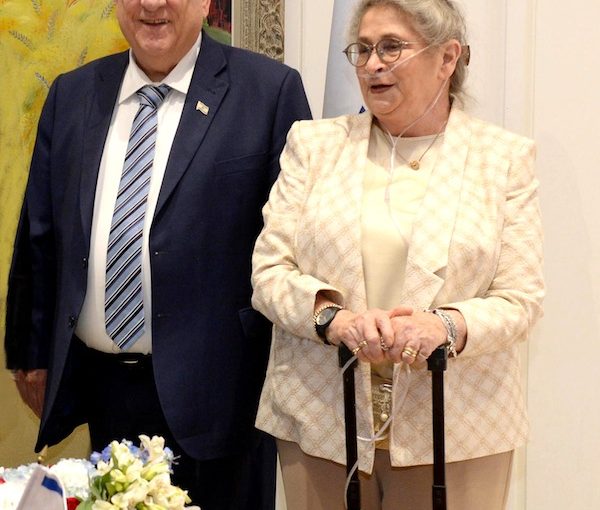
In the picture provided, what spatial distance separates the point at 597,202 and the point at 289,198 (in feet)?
4.02

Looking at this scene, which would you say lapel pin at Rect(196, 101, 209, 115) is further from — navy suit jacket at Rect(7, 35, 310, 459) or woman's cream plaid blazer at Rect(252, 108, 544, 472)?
woman's cream plaid blazer at Rect(252, 108, 544, 472)

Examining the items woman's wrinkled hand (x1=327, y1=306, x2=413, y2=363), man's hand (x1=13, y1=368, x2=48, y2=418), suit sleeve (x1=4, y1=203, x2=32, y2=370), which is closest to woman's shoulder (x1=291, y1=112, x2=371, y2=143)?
woman's wrinkled hand (x1=327, y1=306, x2=413, y2=363)

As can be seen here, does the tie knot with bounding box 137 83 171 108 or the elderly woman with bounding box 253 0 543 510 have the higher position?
the tie knot with bounding box 137 83 171 108

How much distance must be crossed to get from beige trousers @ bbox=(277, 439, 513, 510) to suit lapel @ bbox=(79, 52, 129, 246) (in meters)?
0.88

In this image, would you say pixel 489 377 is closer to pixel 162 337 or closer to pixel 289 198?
pixel 289 198

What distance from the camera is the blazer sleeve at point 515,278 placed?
8.04ft

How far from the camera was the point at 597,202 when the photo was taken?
11.3 feet

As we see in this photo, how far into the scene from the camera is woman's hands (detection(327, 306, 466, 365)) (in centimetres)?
235

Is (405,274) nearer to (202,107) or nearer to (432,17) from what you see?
(432,17)

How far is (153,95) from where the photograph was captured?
3029 mm

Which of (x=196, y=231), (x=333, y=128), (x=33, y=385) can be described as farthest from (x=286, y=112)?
(x=33, y=385)

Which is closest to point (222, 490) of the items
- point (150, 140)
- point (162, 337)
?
point (162, 337)

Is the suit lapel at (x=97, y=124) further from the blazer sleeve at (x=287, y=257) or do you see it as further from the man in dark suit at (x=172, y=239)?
the blazer sleeve at (x=287, y=257)

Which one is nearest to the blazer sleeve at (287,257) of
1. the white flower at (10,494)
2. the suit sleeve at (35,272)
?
the suit sleeve at (35,272)
